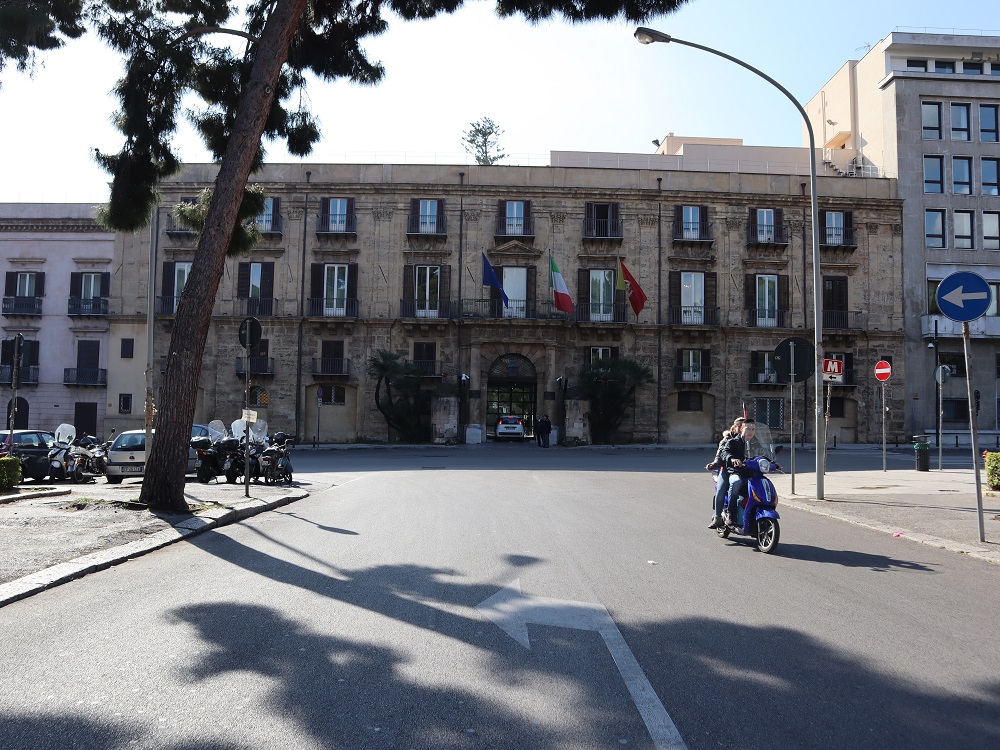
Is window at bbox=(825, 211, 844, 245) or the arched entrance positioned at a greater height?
window at bbox=(825, 211, 844, 245)

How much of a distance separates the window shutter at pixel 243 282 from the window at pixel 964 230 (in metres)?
37.9

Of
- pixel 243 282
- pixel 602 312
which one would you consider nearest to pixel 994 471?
pixel 602 312

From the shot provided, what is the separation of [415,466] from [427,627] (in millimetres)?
20111

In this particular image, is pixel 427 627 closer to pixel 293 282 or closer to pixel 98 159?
pixel 98 159

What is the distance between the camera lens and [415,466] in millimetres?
25422

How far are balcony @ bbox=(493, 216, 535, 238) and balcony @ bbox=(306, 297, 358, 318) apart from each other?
8.39m

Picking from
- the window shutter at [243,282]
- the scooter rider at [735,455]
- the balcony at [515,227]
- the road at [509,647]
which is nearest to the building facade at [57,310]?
the window shutter at [243,282]

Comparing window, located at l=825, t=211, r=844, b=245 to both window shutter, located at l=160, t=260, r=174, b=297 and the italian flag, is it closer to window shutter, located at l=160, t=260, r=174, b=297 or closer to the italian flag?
the italian flag

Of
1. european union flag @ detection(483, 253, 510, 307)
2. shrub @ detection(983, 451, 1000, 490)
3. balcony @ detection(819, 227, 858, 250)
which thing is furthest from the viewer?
balcony @ detection(819, 227, 858, 250)

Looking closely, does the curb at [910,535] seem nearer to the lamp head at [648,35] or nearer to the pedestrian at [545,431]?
the lamp head at [648,35]

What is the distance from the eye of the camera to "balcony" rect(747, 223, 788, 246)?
42719 mm

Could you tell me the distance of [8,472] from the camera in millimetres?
13859

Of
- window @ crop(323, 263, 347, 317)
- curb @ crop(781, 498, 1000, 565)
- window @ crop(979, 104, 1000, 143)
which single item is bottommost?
curb @ crop(781, 498, 1000, 565)

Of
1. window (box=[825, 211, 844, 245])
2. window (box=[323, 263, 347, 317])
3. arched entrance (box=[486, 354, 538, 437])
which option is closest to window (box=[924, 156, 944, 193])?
window (box=[825, 211, 844, 245])
